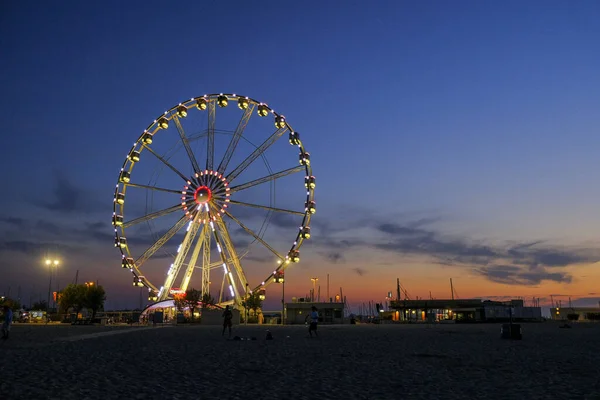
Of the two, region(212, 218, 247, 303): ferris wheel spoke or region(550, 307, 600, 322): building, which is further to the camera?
region(550, 307, 600, 322): building

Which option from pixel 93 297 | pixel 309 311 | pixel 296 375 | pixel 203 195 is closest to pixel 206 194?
pixel 203 195

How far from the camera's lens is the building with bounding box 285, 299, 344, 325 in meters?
75.1

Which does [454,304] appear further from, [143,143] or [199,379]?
[199,379]

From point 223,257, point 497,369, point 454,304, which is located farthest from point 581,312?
point 497,369

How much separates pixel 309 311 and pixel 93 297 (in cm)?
4187

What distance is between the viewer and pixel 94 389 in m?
9.84

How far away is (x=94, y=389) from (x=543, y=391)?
335 inches

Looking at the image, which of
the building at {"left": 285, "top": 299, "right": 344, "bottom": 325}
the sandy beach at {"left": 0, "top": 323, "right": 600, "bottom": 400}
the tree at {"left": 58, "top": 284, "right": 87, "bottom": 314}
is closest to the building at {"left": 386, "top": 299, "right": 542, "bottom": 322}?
the building at {"left": 285, "top": 299, "right": 344, "bottom": 325}

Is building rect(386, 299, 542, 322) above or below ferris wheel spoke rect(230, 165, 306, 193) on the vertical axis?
below

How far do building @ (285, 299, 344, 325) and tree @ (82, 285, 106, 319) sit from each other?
1484 inches

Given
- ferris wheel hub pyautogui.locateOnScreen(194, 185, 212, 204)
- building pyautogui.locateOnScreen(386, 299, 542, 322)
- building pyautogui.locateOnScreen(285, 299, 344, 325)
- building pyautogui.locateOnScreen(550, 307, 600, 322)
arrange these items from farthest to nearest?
building pyautogui.locateOnScreen(550, 307, 600, 322) → building pyautogui.locateOnScreen(386, 299, 542, 322) → building pyautogui.locateOnScreen(285, 299, 344, 325) → ferris wheel hub pyautogui.locateOnScreen(194, 185, 212, 204)

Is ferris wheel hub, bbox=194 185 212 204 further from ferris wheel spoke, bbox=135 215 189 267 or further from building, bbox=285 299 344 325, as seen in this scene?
building, bbox=285 299 344 325

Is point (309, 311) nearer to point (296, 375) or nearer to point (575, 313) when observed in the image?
point (296, 375)

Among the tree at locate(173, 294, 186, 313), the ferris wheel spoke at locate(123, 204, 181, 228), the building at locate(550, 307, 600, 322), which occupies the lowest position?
the building at locate(550, 307, 600, 322)
